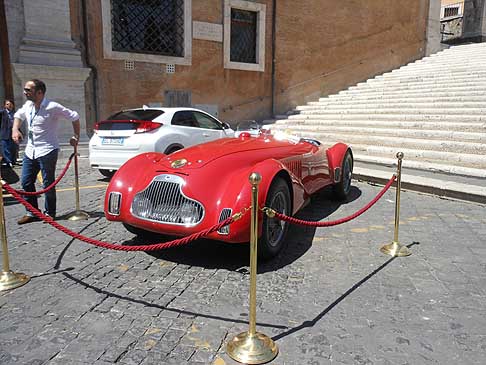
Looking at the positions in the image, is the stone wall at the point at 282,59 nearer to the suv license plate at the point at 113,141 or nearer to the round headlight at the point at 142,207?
the suv license plate at the point at 113,141

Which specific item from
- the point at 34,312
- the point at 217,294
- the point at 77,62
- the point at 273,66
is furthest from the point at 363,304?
the point at 273,66

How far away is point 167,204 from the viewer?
11.6 ft

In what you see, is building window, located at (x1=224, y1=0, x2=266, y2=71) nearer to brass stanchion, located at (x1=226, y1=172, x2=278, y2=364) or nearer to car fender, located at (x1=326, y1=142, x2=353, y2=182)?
car fender, located at (x1=326, y1=142, x2=353, y2=182)

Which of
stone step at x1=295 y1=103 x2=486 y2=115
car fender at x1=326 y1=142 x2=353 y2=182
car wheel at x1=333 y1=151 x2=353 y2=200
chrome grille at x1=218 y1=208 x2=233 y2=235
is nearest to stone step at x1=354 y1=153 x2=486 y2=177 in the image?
stone step at x1=295 y1=103 x2=486 y2=115

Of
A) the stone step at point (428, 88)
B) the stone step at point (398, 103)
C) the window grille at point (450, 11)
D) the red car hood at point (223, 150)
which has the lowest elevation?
the red car hood at point (223, 150)

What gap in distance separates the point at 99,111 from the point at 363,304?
10.4 metres

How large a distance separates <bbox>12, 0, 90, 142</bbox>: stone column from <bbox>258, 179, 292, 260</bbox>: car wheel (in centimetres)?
838

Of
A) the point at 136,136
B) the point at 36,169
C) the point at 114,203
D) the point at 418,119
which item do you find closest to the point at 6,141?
the point at 136,136

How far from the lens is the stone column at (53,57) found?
10.0 meters

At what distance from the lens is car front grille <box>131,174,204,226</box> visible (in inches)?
135

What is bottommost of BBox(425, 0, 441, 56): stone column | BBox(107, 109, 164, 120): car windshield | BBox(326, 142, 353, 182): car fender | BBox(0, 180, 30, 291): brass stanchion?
BBox(0, 180, 30, 291): brass stanchion

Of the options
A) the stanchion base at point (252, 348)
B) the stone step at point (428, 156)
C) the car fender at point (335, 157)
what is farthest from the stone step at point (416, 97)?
the stanchion base at point (252, 348)

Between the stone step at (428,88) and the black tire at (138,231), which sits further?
the stone step at (428,88)

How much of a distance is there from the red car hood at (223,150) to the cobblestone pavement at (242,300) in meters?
0.85
